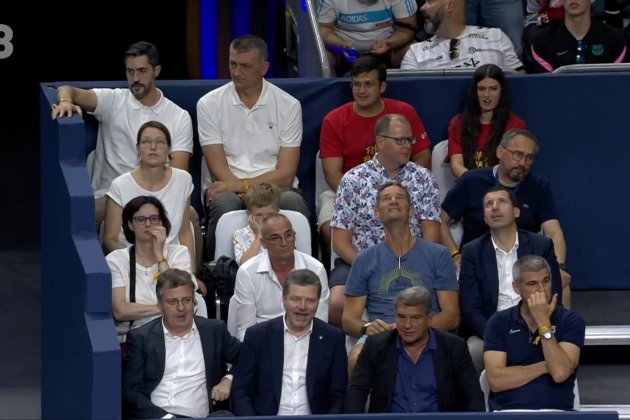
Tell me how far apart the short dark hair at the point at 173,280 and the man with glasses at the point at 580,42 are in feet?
11.3

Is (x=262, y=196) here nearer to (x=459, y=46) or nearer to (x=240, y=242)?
(x=240, y=242)

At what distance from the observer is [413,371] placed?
993 centimetres

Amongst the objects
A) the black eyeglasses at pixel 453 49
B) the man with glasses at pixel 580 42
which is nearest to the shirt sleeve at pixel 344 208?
the black eyeglasses at pixel 453 49

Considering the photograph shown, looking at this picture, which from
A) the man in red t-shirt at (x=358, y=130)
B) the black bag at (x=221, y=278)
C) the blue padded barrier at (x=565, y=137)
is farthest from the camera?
the blue padded barrier at (x=565, y=137)

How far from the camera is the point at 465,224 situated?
11406 mm

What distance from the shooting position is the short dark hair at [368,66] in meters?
11.6

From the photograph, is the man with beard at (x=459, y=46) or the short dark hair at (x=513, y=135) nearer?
the short dark hair at (x=513, y=135)

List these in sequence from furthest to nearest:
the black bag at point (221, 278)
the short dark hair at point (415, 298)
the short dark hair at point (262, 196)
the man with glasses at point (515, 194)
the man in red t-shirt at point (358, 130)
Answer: the man in red t-shirt at point (358, 130), the man with glasses at point (515, 194), the short dark hair at point (262, 196), the black bag at point (221, 278), the short dark hair at point (415, 298)

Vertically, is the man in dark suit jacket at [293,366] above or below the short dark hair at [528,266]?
below

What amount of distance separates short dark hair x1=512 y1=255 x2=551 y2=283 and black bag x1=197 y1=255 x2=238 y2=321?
5.71ft

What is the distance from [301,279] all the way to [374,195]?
1.40 meters

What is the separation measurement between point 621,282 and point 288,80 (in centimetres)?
247

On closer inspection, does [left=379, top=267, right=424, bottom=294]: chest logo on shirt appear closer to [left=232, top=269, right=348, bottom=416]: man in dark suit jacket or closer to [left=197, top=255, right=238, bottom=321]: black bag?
[left=232, top=269, right=348, bottom=416]: man in dark suit jacket

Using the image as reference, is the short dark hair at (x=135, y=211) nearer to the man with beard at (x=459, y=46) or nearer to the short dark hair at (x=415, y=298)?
the short dark hair at (x=415, y=298)
